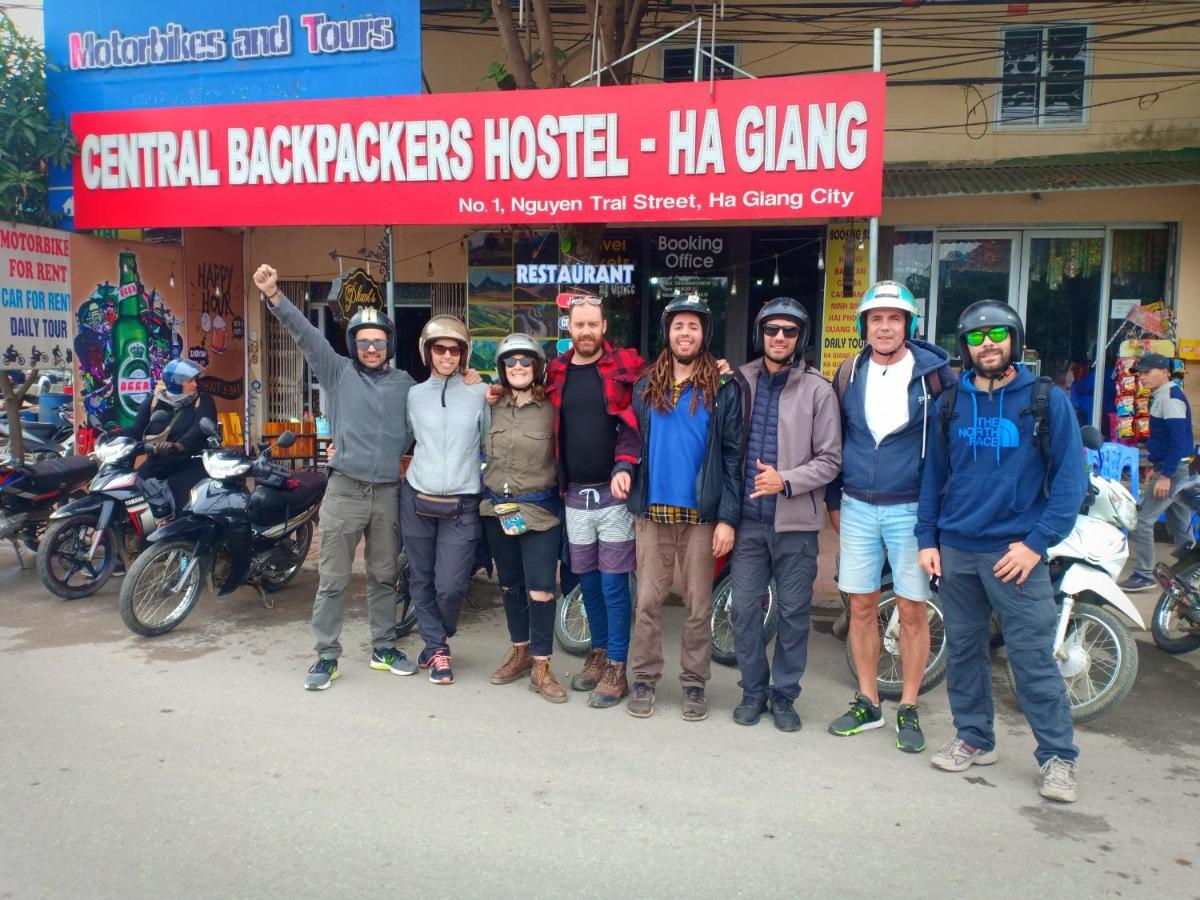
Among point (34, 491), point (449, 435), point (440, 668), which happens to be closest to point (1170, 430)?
point (449, 435)

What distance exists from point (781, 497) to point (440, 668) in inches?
80.5

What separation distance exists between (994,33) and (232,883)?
452 inches

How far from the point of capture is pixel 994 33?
35.1 feet

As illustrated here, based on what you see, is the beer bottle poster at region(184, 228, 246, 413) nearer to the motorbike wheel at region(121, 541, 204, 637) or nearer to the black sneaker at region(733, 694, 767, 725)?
the motorbike wheel at region(121, 541, 204, 637)

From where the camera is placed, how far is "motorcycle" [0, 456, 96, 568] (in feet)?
21.9

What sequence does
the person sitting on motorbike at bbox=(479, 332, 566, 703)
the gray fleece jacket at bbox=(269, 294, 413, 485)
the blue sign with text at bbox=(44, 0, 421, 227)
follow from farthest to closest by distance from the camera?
the blue sign with text at bbox=(44, 0, 421, 227), the gray fleece jacket at bbox=(269, 294, 413, 485), the person sitting on motorbike at bbox=(479, 332, 566, 703)

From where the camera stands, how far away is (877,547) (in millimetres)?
4246

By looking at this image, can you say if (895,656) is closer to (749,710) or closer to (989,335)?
(749,710)

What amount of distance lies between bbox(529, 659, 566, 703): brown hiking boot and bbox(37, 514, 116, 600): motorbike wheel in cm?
358

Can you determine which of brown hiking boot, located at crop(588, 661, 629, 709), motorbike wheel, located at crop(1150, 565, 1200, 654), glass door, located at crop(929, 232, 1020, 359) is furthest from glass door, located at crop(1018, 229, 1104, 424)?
brown hiking boot, located at crop(588, 661, 629, 709)

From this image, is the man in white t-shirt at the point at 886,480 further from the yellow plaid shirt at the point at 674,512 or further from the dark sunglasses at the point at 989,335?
the yellow plaid shirt at the point at 674,512

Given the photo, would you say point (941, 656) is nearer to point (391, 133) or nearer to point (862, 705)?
point (862, 705)

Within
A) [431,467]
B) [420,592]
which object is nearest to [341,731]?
[420,592]

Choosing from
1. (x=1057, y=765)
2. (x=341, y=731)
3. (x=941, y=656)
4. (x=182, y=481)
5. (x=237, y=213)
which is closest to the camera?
(x=1057, y=765)
